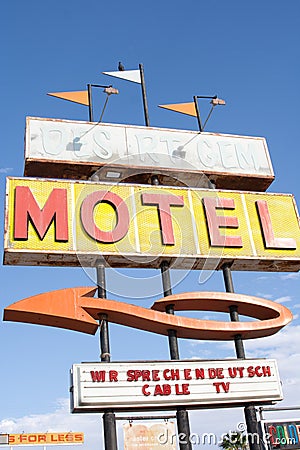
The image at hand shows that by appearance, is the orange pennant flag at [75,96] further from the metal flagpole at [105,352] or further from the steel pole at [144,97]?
the metal flagpole at [105,352]

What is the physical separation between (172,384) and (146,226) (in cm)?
437

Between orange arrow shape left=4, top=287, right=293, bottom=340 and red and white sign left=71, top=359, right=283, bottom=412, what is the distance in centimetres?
82

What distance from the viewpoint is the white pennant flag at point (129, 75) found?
1694cm

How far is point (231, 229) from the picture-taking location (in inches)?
595

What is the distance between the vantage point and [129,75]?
17156 mm

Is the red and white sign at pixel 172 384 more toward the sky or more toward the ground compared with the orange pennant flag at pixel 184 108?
more toward the ground

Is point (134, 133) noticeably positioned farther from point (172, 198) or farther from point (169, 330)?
point (169, 330)

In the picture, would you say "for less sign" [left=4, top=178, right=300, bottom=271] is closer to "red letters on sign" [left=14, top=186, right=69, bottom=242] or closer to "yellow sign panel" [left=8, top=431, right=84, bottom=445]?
"red letters on sign" [left=14, top=186, right=69, bottom=242]

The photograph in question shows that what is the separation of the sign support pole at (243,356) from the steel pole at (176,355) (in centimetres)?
163

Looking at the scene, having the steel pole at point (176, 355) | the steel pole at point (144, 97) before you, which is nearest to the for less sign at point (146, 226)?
the steel pole at point (176, 355)

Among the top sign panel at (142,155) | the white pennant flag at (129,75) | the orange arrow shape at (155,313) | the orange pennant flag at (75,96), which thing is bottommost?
the orange arrow shape at (155,313)

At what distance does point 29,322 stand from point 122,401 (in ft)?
9.22

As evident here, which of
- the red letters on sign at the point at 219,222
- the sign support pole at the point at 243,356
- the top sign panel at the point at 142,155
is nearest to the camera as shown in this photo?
the sign support pole at the point at 243,356

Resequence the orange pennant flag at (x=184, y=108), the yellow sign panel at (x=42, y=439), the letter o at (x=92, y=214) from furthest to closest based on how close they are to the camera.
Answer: the yellow sign panel at (x=42, y=439), the orange pennant flag at (x=184, y=108), the letter o at (x=92, y=214)
